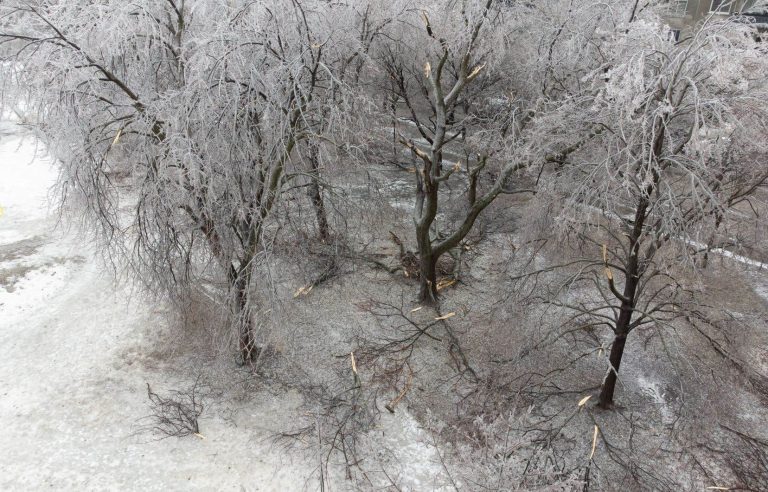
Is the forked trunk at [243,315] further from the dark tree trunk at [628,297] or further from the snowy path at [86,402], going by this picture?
the dark tree trunk at [628,297]

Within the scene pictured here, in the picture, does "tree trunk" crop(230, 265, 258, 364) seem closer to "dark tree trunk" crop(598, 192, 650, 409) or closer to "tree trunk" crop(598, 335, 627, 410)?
"dark tree trunk" crop(598, 192, 650, 409)

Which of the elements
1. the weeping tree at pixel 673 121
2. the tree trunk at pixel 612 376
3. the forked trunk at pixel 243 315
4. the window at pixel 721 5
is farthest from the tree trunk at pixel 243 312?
the window at pixel 721 5

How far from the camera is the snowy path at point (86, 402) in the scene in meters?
6.90

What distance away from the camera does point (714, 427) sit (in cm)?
741

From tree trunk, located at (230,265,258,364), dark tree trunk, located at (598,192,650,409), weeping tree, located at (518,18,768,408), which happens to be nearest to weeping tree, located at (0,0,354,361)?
tree trunk, located at (230,265,258,364)

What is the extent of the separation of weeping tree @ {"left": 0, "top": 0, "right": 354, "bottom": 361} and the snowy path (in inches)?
47.6

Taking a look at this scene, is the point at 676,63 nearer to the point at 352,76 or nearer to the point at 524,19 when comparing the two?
the point at 524,19

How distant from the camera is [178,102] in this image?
21.5 feet

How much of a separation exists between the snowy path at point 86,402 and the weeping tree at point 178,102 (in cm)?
121

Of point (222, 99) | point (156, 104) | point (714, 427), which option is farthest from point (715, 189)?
point (156, 104)

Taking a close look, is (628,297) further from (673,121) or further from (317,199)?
(317,199)

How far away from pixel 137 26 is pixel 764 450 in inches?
412

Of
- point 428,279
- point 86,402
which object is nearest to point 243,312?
point 86,402

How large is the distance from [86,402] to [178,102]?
16.5 feet
